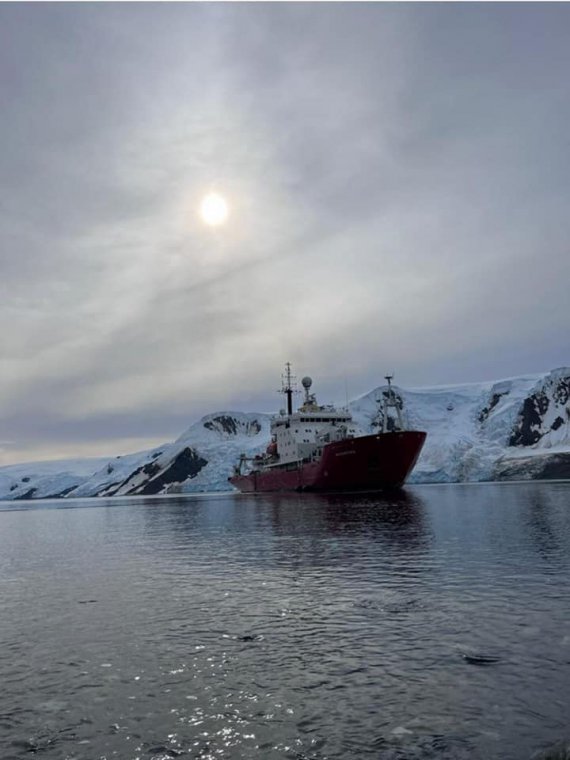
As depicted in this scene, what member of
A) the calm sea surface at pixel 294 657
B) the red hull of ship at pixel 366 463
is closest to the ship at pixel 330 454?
the red hull of ship at pixel 366 463

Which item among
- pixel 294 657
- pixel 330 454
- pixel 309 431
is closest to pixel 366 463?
pixel 330 454

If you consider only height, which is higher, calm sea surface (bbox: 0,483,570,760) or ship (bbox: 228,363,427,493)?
ship (bbox: 228,363,427,493)

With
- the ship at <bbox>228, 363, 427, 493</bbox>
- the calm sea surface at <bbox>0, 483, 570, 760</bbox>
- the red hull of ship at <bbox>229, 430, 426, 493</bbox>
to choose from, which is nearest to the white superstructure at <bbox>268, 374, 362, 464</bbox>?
the ship at <bbox>228, 363, 427, 493</bbox>

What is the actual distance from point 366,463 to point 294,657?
218ft

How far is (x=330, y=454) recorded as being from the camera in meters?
81.5

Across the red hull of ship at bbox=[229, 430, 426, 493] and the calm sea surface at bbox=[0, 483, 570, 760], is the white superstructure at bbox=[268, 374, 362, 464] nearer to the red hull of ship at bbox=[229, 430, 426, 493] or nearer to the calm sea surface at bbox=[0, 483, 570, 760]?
the red hull of ship at bbox=[229, 430, 426, 493]

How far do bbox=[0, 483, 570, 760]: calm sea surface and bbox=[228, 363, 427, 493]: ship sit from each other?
1990 inches

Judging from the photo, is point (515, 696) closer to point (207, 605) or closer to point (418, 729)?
point (418, 729)

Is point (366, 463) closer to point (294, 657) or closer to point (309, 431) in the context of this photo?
point (309, 431)

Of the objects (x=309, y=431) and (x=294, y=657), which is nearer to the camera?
A: (x=294, y=657)

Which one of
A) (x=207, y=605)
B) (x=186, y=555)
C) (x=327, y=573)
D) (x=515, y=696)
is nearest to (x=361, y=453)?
(x=186, y=555)

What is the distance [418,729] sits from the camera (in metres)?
8.31

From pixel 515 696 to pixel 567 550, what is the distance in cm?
1703

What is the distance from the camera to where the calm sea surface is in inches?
326
